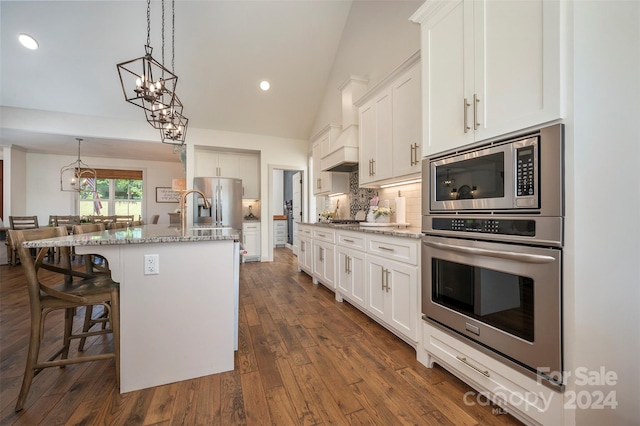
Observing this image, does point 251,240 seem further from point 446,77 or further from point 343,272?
point 446,77

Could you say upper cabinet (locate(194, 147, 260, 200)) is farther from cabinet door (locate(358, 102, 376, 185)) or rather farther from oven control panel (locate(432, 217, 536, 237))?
oven control panel (locate(432, 217, 536, 237))

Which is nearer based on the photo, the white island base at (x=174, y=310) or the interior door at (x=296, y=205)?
the white island base at (x=174, y=310)

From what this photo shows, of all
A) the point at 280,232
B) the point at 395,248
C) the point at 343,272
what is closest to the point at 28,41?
the point at 343,272

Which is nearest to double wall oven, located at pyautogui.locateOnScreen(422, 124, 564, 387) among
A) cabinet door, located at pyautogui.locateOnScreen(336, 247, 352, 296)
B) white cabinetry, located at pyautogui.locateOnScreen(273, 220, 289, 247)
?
cabinet door, located at pyautogui.locateOnScreen(336, 247, 352, 296)

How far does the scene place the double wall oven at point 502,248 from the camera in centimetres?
111

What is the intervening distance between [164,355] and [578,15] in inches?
104

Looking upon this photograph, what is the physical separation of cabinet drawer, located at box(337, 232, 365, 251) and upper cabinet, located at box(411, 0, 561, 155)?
1116 mm

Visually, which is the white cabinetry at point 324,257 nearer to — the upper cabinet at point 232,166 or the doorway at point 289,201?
the doorway at point 289,201

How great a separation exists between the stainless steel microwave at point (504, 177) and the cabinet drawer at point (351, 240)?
967 millimetres

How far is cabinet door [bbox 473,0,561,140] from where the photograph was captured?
1.10 meters

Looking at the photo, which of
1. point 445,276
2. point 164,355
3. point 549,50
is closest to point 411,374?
point 445,276

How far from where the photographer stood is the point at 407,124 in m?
2.43

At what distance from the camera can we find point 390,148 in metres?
2.68

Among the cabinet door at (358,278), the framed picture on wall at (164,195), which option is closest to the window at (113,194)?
the framed picture on wall at (164,195)
